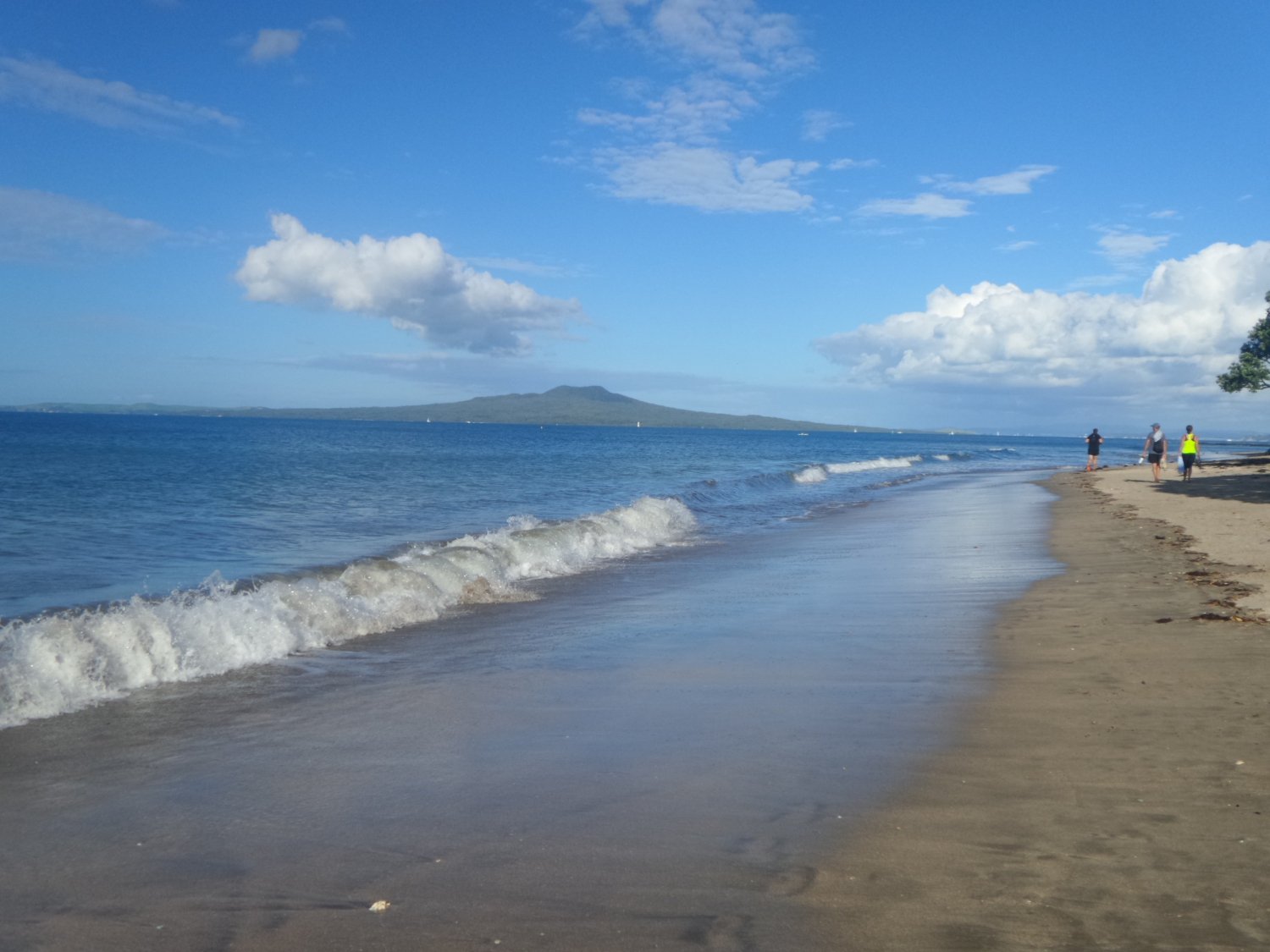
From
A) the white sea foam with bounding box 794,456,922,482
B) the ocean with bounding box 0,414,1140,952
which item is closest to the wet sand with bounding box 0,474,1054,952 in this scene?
the ocean with bounding box 0,414,1140,952

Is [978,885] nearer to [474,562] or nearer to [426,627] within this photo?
[426,627]

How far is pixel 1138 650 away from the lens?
854cm

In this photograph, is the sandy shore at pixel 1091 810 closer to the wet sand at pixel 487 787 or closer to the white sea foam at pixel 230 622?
the wet sand at pixel 487 787

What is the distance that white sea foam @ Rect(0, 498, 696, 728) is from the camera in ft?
25.3

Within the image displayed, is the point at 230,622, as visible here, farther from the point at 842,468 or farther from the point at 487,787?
the point at 842,468

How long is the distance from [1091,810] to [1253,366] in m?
53.2

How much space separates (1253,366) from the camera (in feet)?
159

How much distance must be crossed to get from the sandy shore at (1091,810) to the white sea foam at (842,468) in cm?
3924

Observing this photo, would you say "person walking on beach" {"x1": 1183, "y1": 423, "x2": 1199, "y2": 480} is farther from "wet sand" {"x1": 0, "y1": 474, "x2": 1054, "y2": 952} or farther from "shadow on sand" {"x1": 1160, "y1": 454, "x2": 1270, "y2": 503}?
"wet sand" {"x1": 0, "y1": 474, "x2": 1054, "y2": 952}

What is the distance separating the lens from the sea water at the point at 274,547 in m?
8.42

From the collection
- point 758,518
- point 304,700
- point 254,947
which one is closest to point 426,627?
point 304,700

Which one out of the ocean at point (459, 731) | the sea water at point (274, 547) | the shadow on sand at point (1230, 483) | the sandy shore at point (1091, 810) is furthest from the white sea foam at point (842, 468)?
the sandy shore at point (1091, 810)

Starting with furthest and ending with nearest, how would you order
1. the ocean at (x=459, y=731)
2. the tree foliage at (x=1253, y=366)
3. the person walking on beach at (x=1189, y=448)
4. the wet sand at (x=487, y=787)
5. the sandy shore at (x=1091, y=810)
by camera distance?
the tree foliage at (x=1253, y=366) < the person walking on beach at (x=1189, y=448) < the ocean at (x=459, y=731) < the wet sand at (x=487, y=787) < the sandy shore at (x=1091, y=810)

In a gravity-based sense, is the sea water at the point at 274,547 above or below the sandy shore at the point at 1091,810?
below
